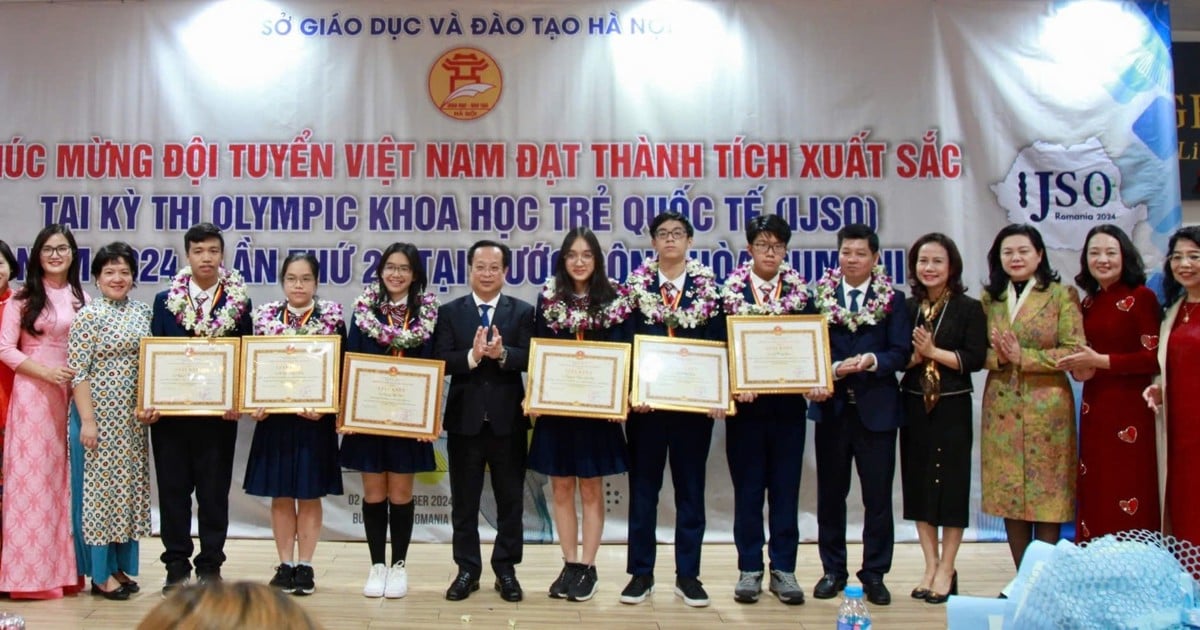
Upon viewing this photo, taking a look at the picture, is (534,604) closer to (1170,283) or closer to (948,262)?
→ (948,262)

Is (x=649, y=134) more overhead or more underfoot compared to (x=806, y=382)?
more overhead

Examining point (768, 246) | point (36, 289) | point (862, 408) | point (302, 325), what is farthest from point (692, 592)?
point (36, 289)

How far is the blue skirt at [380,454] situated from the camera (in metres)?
4.03

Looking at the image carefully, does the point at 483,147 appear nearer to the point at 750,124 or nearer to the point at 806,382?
the point at 750,124

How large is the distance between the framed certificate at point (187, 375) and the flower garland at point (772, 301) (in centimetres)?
212

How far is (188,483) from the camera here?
13.4 ft

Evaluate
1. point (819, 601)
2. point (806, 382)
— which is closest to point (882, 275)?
point (806, 382)

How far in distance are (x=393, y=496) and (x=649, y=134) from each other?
2.57 m

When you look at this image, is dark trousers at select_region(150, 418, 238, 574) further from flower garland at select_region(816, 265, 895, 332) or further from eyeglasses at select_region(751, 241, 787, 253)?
flower garland at select_region(816, 265, 895, 332)

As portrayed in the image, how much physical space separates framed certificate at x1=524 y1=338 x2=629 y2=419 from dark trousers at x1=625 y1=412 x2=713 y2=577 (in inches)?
8.3

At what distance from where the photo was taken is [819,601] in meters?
4.05

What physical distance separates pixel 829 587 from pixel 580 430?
1285 millimetres

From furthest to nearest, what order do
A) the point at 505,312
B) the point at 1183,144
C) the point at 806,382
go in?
the point at 1183,144 → the point at 505,312 → the point at 806,382

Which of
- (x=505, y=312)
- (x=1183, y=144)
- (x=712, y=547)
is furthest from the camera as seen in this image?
(x=1183, y=144)
